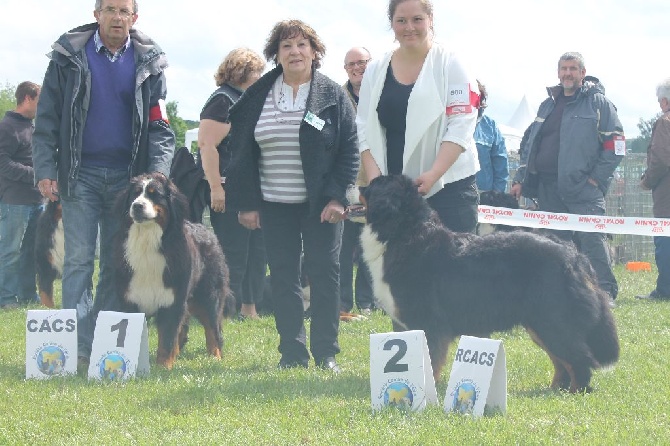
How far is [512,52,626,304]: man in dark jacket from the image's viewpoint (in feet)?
28.1

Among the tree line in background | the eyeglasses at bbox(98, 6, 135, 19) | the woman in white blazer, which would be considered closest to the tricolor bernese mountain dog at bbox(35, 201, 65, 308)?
the eyeglasses at bbox(98, 6, 135, 19)

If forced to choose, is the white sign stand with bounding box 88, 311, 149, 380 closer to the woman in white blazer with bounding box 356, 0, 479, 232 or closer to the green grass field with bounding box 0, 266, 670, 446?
the green grass field with bounding box 0, 266, 670, 446

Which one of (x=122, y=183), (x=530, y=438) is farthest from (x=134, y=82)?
(x=530, y=438)

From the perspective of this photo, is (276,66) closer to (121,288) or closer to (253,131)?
(253,131)

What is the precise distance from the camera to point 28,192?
30.4 ft

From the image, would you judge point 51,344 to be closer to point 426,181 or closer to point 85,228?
point 85,228

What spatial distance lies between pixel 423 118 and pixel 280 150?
98 centimetres

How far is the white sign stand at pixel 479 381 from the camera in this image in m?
4.05

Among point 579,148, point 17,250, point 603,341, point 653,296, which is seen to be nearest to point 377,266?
point 603,341

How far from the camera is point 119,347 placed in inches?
199

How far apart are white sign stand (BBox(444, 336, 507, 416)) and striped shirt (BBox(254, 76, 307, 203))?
1.69 metres

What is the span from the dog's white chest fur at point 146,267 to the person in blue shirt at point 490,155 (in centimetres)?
429

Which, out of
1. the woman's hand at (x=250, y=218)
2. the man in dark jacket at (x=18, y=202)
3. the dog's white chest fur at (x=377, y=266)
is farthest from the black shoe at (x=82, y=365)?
the man in dark jacket at (x=18, y=202)

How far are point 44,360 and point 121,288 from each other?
2.29 feet
